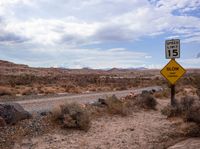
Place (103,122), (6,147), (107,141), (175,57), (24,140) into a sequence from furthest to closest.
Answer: (175,57)
(103,122)
(107,141)
(24,140)
(6,147)

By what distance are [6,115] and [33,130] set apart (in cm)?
134

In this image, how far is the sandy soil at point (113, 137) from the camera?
1330 centimetres

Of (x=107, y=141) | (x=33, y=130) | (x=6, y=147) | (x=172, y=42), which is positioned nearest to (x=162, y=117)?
(x=172, y=42)

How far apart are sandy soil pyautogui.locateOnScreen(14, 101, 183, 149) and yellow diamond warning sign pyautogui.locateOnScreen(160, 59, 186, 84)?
14.7 feet

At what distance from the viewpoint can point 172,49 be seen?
22.4 meters

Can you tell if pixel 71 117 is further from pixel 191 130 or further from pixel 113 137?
pixel 191 130

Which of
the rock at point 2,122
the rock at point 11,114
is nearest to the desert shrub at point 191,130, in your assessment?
the rock at point 11,114

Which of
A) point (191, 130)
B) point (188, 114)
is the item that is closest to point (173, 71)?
point (188, 114)

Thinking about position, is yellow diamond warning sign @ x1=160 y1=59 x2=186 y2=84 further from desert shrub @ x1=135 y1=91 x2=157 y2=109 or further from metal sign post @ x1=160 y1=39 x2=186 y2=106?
desert shrub @ x1=135 y1=91 x2=157 y2=109

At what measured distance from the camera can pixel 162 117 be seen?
20000mm

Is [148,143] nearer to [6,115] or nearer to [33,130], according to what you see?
[33,130]

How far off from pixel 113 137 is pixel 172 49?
30.2ft

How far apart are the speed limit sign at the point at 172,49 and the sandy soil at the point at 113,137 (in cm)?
516

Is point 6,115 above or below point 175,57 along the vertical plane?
below
